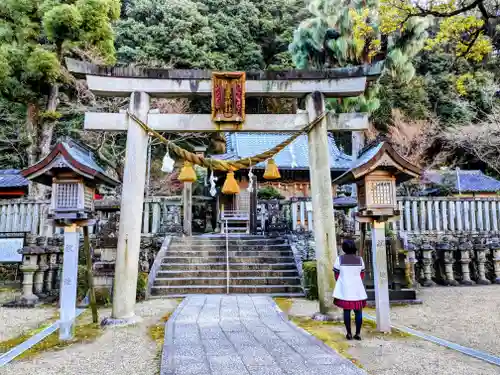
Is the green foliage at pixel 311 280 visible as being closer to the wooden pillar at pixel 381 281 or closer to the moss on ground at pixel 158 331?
the wooden pillar at pixel 381 281

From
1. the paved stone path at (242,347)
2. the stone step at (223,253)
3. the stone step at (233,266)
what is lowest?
the paved stone path at (242,347)

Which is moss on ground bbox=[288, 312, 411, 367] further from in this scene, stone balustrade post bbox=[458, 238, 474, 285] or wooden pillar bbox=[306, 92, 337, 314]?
stone balustrade post bbox=[458, 238, 474, 285]

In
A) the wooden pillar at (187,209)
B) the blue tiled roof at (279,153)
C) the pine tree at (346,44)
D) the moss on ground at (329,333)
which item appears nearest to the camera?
the moss on ground at (329,333)

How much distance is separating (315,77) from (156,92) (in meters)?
2.99

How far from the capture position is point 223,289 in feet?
31.0

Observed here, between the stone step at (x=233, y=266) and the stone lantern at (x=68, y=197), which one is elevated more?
the stone lantern at (x=68, y=197)

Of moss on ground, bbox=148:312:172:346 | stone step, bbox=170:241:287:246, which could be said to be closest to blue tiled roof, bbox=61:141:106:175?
moss on ground, bbox=148:312:172:346

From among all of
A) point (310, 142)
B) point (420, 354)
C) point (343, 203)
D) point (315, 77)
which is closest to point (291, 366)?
Result: point (420, 354)

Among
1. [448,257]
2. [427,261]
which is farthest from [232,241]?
[448,257]

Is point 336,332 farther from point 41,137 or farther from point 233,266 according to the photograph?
point 41,137

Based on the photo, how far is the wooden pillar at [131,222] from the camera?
618 cm

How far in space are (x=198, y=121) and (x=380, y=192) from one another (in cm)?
345

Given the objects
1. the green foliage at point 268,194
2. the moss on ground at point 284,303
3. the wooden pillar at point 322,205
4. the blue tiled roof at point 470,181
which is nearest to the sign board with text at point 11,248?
the moss on ground at point 284,303

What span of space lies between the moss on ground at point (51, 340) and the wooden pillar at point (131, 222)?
0.36 m
